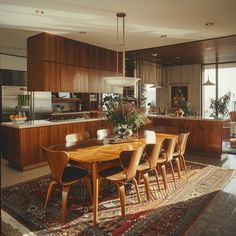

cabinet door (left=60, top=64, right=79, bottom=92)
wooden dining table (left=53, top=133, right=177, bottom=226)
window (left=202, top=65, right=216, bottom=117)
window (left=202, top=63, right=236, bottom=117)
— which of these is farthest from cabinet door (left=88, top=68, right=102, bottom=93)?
window (left=202, top=65, right=216, bottom=117)

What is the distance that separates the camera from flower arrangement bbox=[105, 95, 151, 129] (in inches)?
151

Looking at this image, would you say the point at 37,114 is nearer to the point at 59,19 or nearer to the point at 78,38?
the point at 78,38

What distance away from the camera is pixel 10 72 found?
23.1 ft

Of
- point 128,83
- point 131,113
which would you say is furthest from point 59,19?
point 131,113

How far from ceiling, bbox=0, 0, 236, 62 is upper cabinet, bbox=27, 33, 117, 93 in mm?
242

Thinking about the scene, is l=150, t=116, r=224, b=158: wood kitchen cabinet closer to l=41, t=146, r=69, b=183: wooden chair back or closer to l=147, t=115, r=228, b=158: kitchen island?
l=147, t=115, r=228, b=158: kitchen island

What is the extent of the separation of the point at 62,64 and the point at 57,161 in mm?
3476

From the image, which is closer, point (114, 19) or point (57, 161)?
point (57, 161)

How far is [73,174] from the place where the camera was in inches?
123

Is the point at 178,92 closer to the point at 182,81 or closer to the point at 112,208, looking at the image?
the point at 182,81

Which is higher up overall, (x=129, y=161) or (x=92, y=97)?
(x=92, y=97)

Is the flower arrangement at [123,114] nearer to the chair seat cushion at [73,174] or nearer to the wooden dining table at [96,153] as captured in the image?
the wooden dining table at [96,153]

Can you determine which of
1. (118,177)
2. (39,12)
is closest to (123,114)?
(118,177)

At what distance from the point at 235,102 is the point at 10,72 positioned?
7646 millimetres
